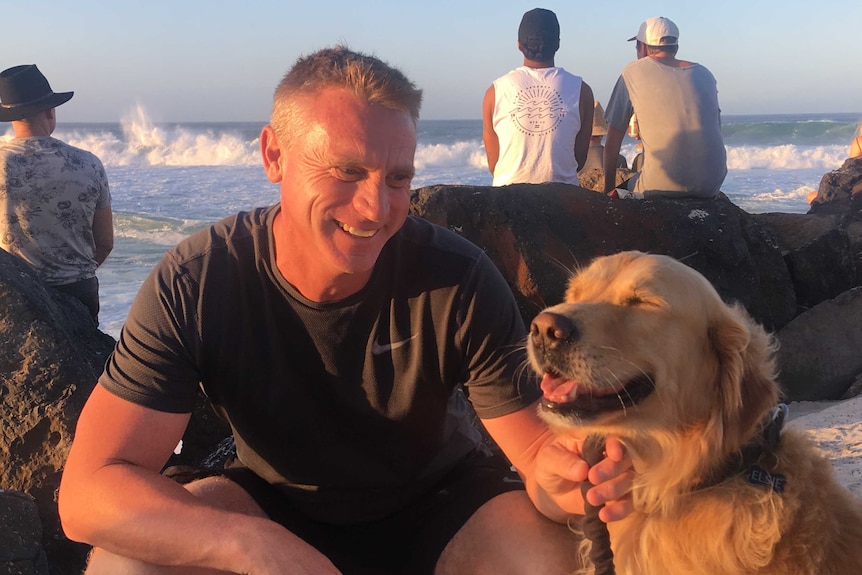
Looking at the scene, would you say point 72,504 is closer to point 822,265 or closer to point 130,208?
point 822,265

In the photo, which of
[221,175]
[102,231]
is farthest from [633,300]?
[221,175]

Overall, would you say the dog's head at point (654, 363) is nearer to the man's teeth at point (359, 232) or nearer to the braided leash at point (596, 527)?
the braided leash at point (596, 527)

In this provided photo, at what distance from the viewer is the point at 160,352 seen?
8.56ft

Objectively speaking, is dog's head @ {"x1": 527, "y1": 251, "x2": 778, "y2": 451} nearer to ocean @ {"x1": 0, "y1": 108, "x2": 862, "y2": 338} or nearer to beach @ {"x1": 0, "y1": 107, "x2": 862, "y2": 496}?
beach @ {"x1": 0, "y1": 107, "x2": 862, "y2": 496}

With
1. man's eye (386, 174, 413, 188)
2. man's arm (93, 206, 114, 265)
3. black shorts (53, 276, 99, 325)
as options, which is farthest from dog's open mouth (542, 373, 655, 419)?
man's arm (93, 206, 114, 265)

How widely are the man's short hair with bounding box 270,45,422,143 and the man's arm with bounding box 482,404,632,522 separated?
124 centimetres

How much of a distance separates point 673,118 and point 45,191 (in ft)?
17.0

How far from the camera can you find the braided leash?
263cm

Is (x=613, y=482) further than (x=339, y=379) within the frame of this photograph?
No

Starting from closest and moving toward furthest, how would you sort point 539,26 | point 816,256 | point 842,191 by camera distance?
1. point 539,26
2. point 816,256
3. point 842,191

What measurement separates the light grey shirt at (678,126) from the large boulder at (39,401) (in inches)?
189

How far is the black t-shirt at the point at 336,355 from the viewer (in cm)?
271

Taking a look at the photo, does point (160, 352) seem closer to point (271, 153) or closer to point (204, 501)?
point (204, 501)

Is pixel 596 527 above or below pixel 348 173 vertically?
below
